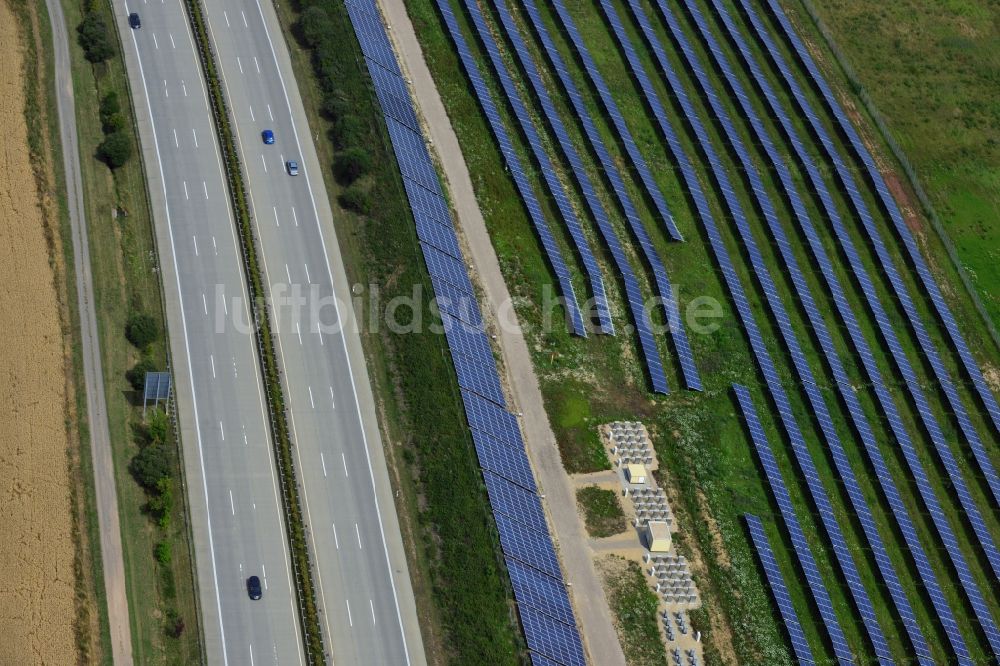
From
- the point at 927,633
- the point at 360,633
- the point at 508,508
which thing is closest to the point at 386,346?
the point at 508,508

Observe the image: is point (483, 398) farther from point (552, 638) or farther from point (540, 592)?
point (552, 638)

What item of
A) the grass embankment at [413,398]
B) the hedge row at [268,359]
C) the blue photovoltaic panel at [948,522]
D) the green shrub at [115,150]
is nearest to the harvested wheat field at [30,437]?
the green shrub at [115,150]

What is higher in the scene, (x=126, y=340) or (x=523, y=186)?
(x=523, y=186)

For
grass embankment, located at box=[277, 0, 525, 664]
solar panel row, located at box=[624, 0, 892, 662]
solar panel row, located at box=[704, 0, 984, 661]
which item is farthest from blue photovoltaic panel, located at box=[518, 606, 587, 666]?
solar panel row, located at box=[704, 0, 984, 661]

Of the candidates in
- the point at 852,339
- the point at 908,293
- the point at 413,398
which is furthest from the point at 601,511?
the point at 908,293

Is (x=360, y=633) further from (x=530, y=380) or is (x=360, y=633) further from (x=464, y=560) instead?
(x=530, y=380)

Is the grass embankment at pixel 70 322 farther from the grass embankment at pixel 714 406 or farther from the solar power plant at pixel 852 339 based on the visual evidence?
the solar power plant at pixel 852 339

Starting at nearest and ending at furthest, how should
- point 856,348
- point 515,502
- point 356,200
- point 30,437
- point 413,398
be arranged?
point 30,437
point 515,502
point 413,398
point 356,200
point 856,348
